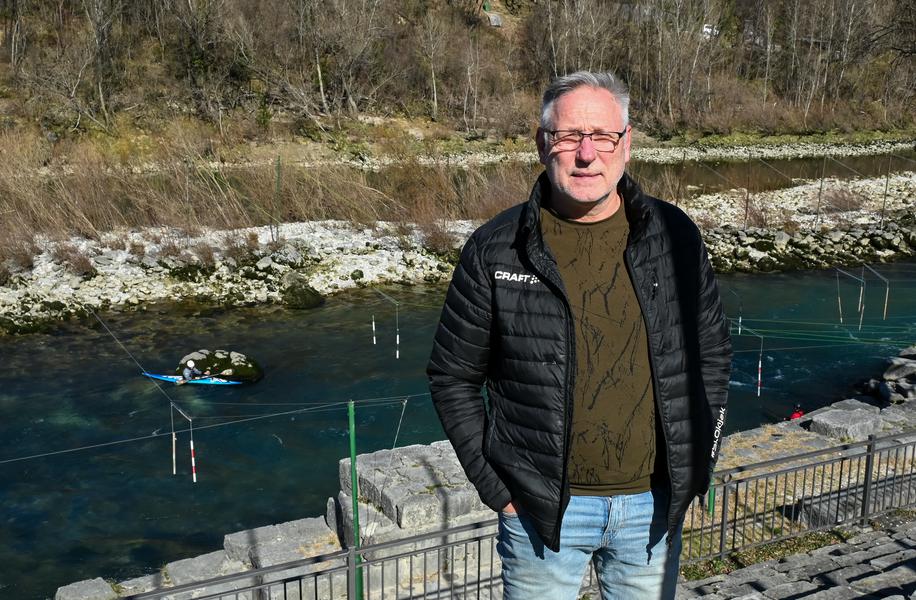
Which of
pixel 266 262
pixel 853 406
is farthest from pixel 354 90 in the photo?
pixel 853 406

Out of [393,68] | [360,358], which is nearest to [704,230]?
[360,358]

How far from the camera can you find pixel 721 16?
57.7m

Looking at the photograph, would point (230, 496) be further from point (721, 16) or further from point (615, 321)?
point (721, 16)

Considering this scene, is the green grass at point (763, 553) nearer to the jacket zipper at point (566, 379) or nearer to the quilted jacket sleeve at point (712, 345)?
the quilted jacket sleeve at point (712, 345)

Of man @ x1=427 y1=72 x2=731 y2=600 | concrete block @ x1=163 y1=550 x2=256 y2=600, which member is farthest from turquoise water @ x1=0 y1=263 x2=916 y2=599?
man @ x1=427 y1=72 x2=731 y2=600

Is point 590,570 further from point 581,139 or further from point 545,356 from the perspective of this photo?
point 581,139

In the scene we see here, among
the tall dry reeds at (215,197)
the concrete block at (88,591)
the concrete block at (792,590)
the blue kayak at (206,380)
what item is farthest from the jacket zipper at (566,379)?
the tall dry reeds at (215,197)

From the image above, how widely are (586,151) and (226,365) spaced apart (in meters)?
11.4

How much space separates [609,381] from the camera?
8.95ft

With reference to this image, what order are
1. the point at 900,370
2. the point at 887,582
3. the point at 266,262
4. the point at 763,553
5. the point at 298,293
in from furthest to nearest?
1. the point at 266,262
2. the point at 298,293
3. the point at 900,370
4. the point at 763,553
5. the point at 887,582

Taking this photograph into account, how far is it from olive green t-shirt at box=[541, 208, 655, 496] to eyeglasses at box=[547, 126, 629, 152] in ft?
1.15

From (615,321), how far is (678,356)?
0.24 m

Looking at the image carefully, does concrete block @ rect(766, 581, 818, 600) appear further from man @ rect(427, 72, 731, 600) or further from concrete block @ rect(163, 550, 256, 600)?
concrete block @ rect(163, 550, 256, 600)

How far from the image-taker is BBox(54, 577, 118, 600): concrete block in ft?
22.6
